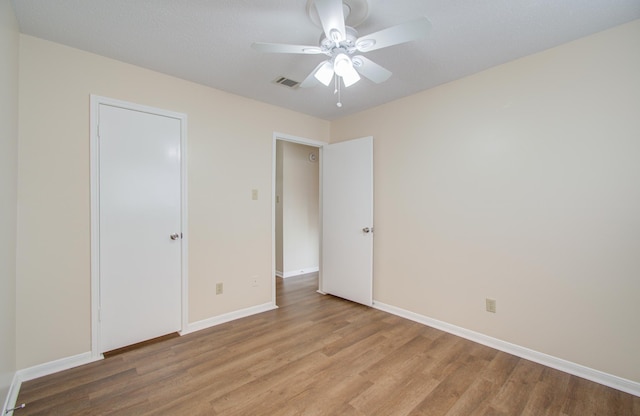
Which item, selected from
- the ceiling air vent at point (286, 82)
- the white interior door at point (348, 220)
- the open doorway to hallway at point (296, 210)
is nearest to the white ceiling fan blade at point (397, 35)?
the ceiling air vent at point (286, 82)

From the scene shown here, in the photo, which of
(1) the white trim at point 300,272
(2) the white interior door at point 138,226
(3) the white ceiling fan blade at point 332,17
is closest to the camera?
(3) the white ceiling fan blade at point 332,17

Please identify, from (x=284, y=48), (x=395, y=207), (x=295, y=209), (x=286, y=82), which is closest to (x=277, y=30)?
(x=284, y=48)

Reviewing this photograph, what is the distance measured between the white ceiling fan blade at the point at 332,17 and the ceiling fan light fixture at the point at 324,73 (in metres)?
0.26

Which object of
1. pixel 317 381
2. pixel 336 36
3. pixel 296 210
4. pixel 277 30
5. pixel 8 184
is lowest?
pixel 317 381

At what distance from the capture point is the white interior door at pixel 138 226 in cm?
226

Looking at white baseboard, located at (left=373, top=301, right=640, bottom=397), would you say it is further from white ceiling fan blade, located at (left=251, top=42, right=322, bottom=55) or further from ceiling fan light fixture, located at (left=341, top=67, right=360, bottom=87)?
white ceiling fan blade, located at (left=251, top=42, right=322, bottom=55)

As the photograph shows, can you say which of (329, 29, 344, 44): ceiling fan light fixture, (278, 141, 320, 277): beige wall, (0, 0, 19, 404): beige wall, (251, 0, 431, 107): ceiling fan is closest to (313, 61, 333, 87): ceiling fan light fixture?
(251, 0, 431, 107): ceiling fan

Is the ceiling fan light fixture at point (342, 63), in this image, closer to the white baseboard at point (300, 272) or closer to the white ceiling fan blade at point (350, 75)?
the white ceiling fan blade at point (350, 75)

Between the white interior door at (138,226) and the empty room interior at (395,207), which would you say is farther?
the white interior door at (138,226)

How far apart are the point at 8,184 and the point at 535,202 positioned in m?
3.64

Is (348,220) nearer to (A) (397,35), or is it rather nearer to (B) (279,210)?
(B) (279,210)

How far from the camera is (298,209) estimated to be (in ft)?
16.2

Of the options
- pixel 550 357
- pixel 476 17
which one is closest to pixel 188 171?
pixel 476 17

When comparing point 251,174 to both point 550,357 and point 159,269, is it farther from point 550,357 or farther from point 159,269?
point 550,357
